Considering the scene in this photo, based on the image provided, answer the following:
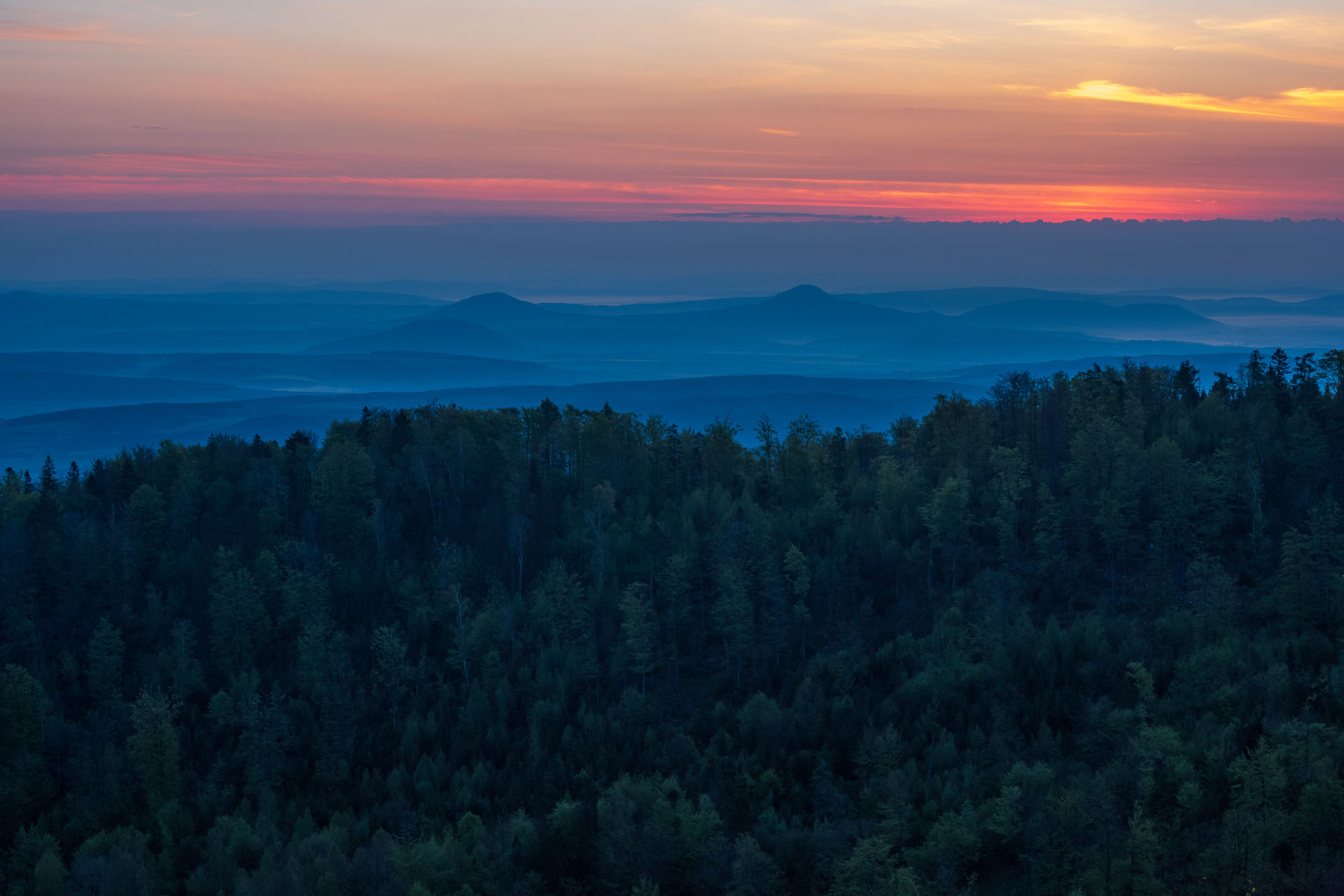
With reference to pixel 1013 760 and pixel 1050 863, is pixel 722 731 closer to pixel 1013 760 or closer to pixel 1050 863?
pixel 1013 760

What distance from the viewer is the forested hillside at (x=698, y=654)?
5138 centimetres

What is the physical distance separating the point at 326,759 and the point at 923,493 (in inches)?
1977

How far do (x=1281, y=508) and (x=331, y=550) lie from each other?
75.9 m

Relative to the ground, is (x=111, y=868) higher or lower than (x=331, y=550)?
lower

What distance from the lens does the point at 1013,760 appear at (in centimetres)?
5822

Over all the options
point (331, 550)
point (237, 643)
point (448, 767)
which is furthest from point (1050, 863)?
point (331, 550)

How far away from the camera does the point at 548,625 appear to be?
8238cm

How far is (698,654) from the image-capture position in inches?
3253

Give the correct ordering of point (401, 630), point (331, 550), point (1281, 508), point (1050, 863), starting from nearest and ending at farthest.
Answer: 1. point (1050, 863)
2. point (1281, 508)
3. point (401, 630)
4. point (331, 550)

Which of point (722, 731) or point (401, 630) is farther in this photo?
point (401, 630)

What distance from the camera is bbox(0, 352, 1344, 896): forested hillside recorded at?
51.4 m

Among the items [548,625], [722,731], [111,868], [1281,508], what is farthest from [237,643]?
[1281,508]

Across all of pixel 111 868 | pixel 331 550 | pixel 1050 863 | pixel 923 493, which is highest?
pixel 923 493

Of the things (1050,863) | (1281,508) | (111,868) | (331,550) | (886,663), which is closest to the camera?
(1050,863)
